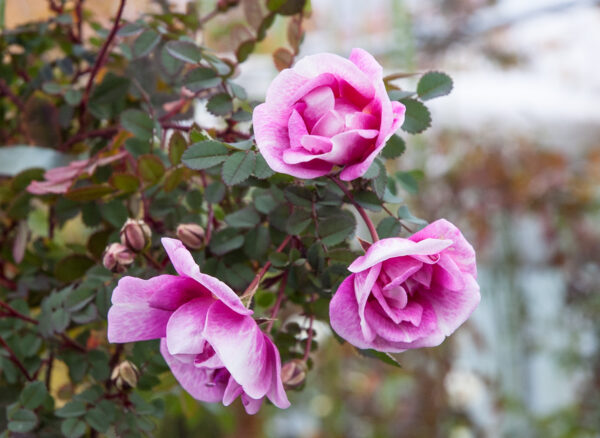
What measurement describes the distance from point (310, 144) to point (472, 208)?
173cm

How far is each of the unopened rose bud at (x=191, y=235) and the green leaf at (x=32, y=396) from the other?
0.12m

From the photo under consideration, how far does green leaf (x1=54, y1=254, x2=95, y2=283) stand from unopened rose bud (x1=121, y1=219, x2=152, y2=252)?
90 mm

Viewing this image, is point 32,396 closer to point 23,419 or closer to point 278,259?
point 23,419

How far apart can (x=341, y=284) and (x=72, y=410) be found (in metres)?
0.18

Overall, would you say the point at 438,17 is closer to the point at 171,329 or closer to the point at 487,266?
the point at 487,266

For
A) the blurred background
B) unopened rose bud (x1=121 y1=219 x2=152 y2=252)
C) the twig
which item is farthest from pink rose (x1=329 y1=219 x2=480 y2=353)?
the blurred background

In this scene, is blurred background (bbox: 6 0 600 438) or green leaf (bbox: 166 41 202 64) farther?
blurred background (bbox: 6 0 600 438)

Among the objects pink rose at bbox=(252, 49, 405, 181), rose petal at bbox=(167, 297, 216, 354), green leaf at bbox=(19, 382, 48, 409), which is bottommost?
green leaf at bbox=(19, 382, 48, 409)

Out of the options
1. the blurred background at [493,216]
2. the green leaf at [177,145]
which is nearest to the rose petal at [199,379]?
the green leaf at [177,145]

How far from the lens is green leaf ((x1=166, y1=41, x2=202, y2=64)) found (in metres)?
0.31

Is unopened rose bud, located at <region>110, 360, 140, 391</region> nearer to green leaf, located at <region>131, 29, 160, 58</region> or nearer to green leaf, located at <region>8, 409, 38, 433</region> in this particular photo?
green leaf, located at <region>8, 409, 38, 433</region>

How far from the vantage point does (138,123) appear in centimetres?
34

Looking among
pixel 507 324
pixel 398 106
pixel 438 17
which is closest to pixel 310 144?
pixel 398 106

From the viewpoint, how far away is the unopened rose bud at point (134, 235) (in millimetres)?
274
